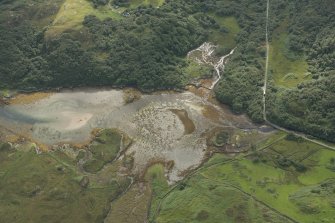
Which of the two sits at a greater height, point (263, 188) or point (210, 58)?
point (210, 58)

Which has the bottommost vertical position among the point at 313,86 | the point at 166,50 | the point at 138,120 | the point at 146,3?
the point at 138,120

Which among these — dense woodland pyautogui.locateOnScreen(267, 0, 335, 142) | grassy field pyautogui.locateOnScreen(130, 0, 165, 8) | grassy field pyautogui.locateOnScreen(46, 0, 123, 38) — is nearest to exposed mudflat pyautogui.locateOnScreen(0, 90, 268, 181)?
dense woodland pyautogui.locateOnScreen(267, 0, 335, 142)

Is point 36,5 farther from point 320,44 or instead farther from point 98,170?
point 320,44

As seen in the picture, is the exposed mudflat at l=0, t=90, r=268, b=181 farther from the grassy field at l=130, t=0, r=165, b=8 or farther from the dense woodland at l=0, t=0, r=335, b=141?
the grassy field at l=130, t=0, r=165, b=8

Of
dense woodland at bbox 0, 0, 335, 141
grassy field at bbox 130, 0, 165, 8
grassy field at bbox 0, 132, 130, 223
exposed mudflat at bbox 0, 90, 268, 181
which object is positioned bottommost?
grassy field at bbox 0, 132, 130, 223

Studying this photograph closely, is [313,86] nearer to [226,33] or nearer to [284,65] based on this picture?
[284,65]

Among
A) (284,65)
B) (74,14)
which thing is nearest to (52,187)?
(74,14)

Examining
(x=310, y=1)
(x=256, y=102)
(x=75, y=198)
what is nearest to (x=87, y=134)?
(x=75, y=198)
